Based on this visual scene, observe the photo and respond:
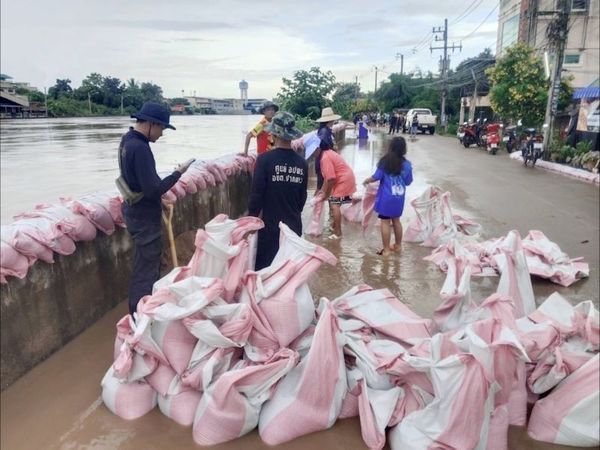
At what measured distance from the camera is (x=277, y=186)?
328 centimetres

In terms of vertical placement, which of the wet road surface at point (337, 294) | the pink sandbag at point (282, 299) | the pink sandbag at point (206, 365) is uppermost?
the pink sandbag at point (282, 299)

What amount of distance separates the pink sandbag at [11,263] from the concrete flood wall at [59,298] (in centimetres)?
6

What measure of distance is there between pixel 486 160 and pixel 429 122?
14.6 metres

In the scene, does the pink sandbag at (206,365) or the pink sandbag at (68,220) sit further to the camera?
the pink sandbag at (68,220)

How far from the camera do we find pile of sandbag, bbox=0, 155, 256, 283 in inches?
104

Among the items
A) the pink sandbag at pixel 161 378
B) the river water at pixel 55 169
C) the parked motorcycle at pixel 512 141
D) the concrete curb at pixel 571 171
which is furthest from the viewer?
the parked motorcycle at pixel 512 141

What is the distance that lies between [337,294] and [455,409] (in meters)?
2.19

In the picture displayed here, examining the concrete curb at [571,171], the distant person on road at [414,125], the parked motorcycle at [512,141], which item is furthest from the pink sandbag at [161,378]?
the distant person on road at [414,125]

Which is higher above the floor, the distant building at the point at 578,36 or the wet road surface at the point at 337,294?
the distant building at the point at 578,36

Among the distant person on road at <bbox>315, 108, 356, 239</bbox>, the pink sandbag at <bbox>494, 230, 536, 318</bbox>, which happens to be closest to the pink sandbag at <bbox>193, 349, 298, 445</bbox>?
the pink sandbag at <bbox>494, 230, 536, 318</bbox>

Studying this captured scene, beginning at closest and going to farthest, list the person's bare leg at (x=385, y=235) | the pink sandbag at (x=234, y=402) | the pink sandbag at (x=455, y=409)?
the pink sandbag at (x=455, y=409)
the pink sandbag at (x=234, y=402)
the person's bare leg at (x=385, y=235)

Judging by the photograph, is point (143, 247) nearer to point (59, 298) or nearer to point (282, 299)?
point (59, 298)

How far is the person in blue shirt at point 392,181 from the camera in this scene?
4793mm

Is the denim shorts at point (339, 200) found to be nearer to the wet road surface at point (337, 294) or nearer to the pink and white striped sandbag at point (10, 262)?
the wet road surface at point (337, 294)
